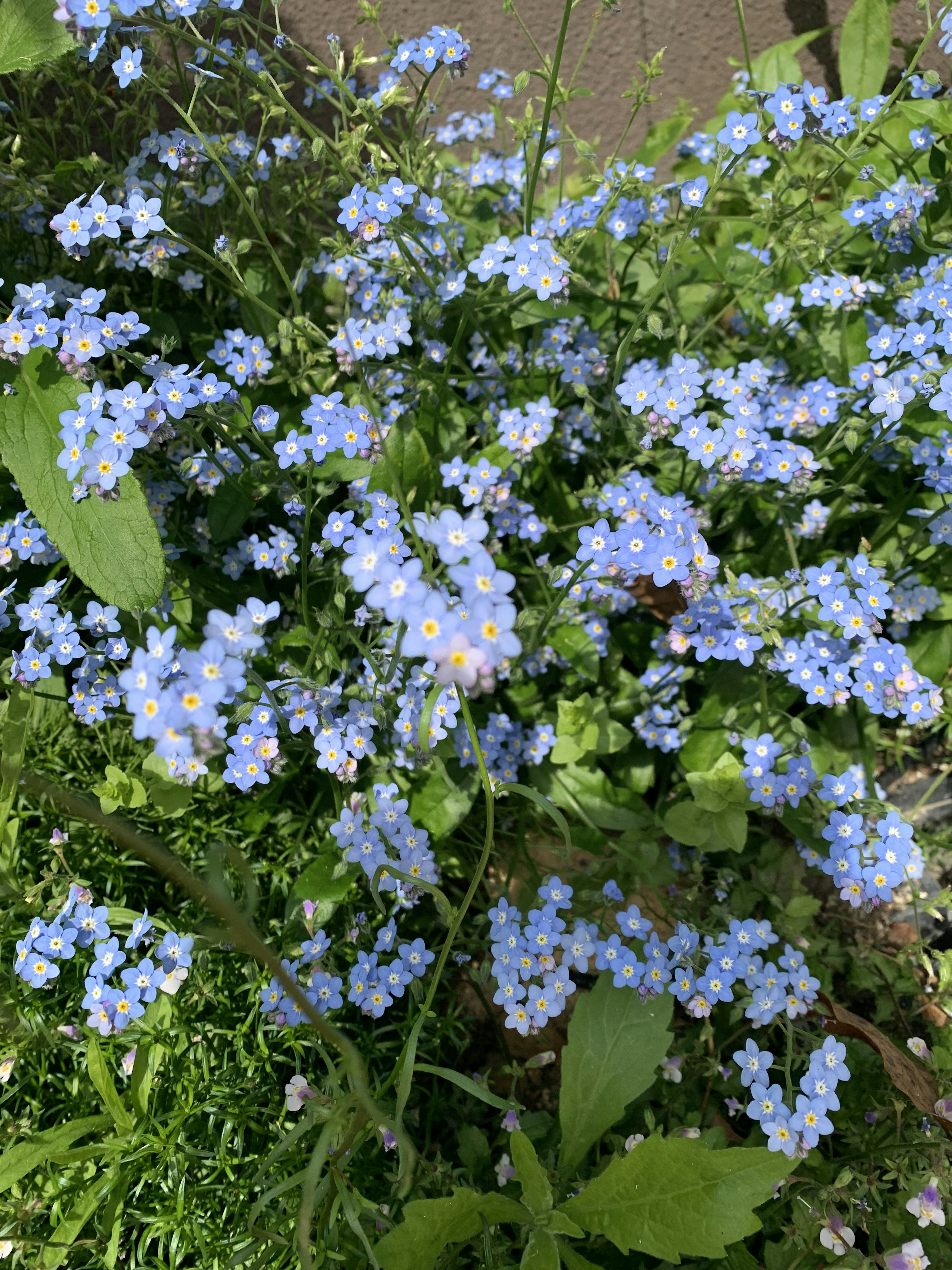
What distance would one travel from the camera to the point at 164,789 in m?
2.03

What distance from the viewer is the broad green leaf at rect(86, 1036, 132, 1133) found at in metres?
2.19

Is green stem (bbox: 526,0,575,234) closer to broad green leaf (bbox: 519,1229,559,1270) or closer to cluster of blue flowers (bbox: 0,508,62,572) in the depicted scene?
cluster of blue flowers (bbox: 0,508,62,572)

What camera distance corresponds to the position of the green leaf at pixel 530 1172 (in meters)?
1.99

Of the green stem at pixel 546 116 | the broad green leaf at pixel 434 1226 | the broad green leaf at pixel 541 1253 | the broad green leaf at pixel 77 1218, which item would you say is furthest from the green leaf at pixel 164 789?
the green stem at pixel 546 116

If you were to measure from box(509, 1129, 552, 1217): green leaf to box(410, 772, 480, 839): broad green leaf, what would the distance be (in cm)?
75

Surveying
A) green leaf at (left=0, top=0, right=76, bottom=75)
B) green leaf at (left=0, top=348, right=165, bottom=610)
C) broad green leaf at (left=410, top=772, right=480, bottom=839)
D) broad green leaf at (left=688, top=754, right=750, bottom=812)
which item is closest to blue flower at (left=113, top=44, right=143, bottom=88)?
green leaf at (left=0, top=0, right=76, bottom=75)

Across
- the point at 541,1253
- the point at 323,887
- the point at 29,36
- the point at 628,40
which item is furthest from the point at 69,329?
the point at 628,40

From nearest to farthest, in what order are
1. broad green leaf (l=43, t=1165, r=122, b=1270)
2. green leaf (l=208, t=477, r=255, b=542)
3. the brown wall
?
broad green leaf (l=43, t=1165, r=122, b=1270), green leaf (l=208, t=477, r=255, b=542), the brown wall

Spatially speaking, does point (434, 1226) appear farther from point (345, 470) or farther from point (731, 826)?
point (345, 470)

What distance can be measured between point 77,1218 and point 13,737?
1094 millimetres

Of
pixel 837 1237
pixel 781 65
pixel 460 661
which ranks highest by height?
pixel 781 65

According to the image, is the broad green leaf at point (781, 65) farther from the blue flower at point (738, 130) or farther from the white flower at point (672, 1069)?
the white flower at point (672, 1069)

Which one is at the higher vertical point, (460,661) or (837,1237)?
(460,661)

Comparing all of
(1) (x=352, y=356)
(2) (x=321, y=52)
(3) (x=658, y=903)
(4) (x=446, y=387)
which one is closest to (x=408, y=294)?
(4) (x=446, y=387)
